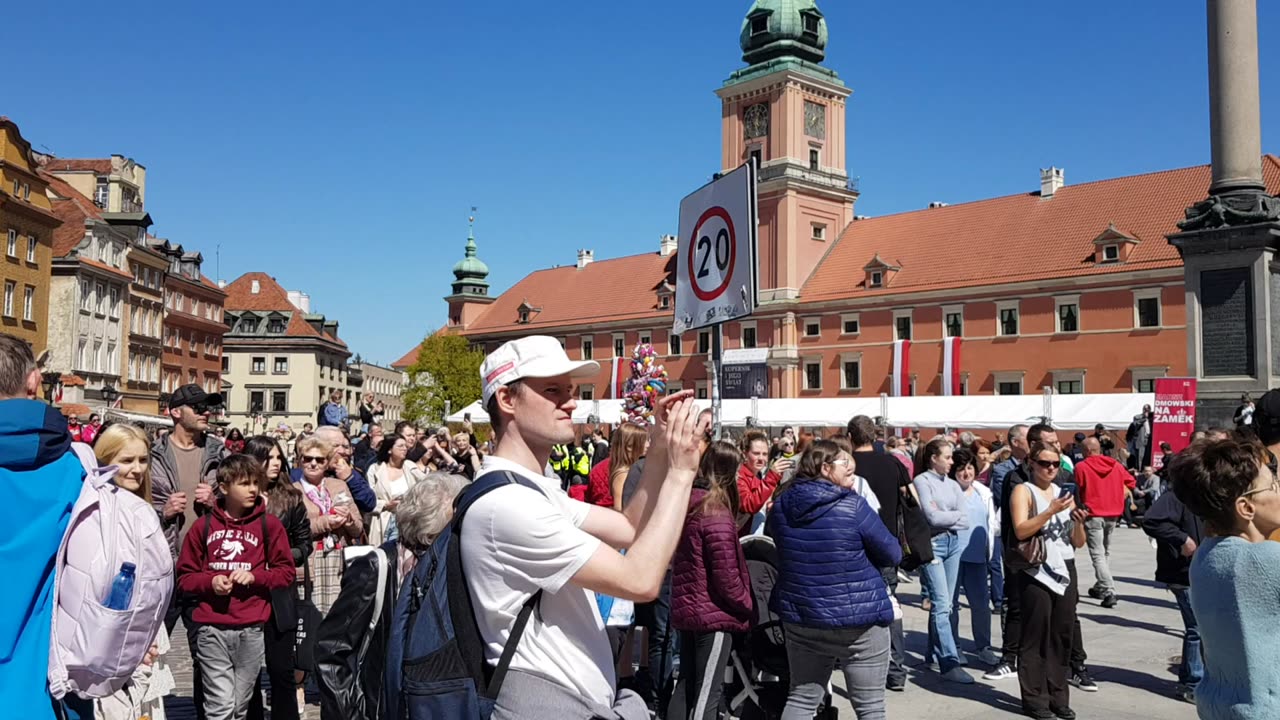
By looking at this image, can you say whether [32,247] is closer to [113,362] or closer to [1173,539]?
[113,362]

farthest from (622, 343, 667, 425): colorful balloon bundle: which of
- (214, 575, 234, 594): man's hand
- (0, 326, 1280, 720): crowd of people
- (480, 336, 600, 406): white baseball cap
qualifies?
(480, 336, 600, 406): white baseball cap

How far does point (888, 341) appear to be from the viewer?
55.5 m

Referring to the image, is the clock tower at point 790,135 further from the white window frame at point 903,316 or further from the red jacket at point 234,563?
the red jacket at point 234,563

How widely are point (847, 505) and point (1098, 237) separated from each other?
47834mm

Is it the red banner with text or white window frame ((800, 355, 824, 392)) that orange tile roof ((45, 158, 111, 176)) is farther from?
the red banner with text

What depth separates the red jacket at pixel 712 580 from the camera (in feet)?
20.2

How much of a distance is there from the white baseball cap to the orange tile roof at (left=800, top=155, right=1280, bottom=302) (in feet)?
157

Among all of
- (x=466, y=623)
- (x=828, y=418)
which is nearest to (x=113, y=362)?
(x=828, y=418)

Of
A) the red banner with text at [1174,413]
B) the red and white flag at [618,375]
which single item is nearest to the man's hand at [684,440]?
the red banner with text at [1174,413]

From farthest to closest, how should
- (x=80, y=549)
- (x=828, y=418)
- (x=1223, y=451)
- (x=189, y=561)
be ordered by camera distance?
(x=828, y=418), (x=189, y=561), (x=1223, y=451), (x=80, y=549)

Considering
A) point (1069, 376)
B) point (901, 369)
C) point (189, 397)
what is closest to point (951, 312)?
point (901, 369)

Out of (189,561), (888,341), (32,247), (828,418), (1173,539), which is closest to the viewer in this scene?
(189,561)

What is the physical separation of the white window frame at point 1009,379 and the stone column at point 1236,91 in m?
33.4

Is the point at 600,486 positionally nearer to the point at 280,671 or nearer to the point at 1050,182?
the point at 280,671
